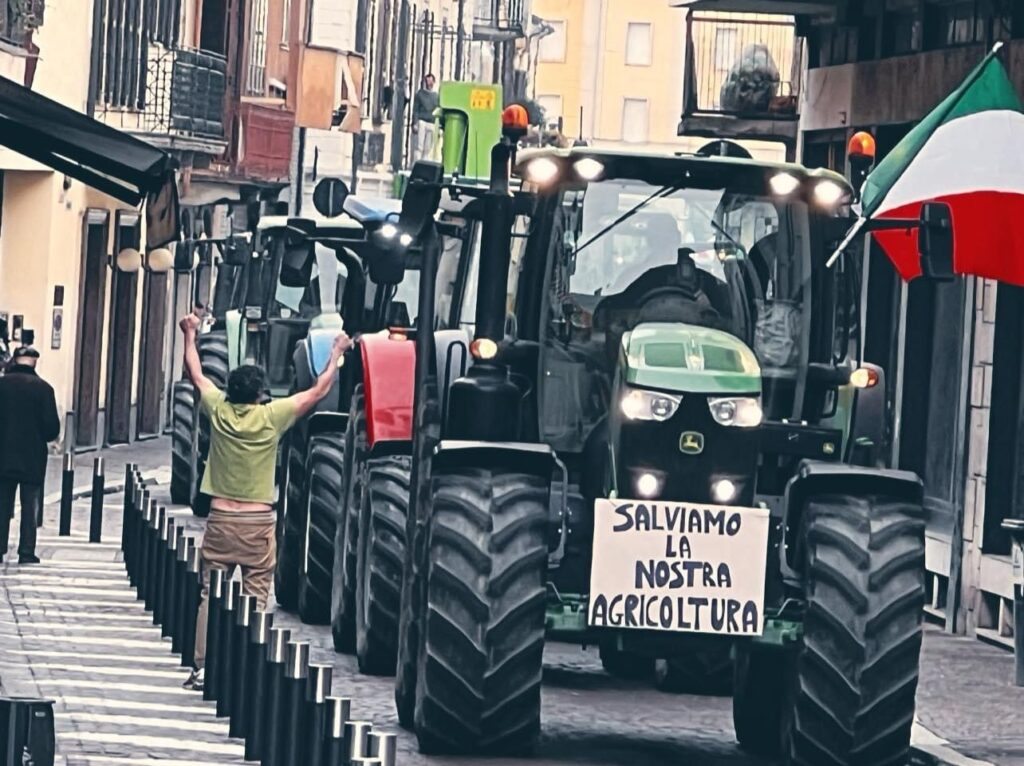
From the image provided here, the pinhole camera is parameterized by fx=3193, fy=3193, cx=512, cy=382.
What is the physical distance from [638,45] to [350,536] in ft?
315

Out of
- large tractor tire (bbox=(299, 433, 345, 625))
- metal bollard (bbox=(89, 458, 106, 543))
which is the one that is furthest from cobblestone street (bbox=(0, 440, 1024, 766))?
metal bollard (bbox=(89, 458, 106, 543))

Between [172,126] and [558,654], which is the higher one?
[172,126]

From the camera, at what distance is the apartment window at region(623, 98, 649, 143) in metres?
114

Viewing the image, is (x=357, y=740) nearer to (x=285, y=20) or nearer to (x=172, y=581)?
(x=172, y=581)

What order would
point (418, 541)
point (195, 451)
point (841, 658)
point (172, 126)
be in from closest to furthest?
point (841, 658)
point (418, 541)
point (195, 451)
point (172, 126)

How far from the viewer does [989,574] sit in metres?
22.2

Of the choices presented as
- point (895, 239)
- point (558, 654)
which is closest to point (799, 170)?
point (895, 239)

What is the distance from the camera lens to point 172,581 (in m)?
18.3

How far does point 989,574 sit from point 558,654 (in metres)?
4.29

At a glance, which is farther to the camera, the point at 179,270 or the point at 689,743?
the point at 179,270

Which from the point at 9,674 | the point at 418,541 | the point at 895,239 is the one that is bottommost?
the point at 9,674

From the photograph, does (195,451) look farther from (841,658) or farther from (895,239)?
(841,658)

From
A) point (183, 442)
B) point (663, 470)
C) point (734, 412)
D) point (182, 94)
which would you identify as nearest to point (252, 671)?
point (663, 470)

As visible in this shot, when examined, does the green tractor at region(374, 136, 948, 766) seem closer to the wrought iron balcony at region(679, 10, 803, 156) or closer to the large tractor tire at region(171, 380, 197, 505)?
the large tractor tire at region(171, 380, 197, 505)
